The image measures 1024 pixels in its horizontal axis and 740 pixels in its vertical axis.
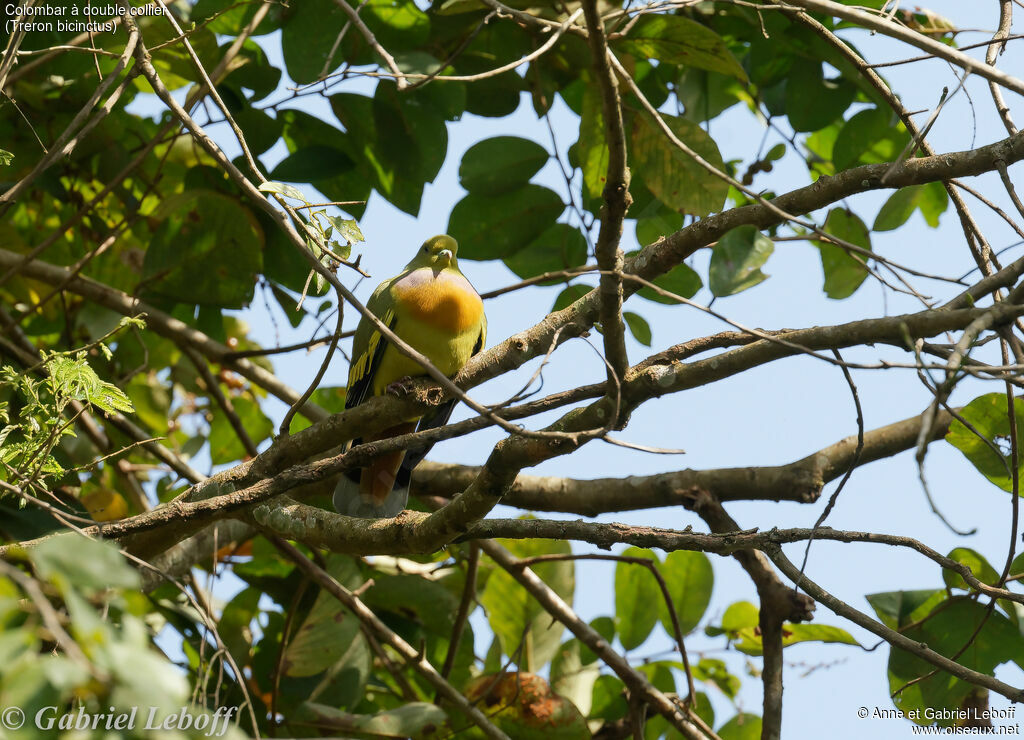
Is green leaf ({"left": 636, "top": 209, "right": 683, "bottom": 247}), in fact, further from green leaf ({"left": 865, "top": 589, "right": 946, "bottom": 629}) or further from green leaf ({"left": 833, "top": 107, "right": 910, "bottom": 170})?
green leaf ({"left": 865, "top": 589, "right": 946, "bottom": 629})

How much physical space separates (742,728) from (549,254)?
1.89 metres

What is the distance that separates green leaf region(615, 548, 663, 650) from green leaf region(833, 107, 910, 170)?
175 cm

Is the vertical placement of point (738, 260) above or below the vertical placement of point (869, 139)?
below

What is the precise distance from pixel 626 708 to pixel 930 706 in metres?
1.20

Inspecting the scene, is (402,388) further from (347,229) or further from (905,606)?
(905,606)

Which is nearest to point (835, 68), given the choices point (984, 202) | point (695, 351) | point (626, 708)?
point (984, 202)

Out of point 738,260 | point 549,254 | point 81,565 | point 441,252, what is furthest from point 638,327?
point 81,565

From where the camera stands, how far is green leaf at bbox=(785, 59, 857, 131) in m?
3.74

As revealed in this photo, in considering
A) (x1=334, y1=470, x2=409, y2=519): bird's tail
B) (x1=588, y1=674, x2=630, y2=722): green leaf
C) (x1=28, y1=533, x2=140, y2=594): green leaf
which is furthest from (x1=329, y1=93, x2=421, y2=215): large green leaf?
(x1=28, y1=533, x2=140, y2=594): green leaf

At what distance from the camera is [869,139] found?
371cm

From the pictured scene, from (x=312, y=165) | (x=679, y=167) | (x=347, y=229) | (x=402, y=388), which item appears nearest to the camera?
(x=347, y=229)

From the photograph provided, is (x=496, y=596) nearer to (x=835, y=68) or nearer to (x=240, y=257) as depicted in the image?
(x=240, y=257)

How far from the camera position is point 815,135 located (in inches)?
171

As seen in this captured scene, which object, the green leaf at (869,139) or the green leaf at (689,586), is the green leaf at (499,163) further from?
the green leaf at (689,586)
